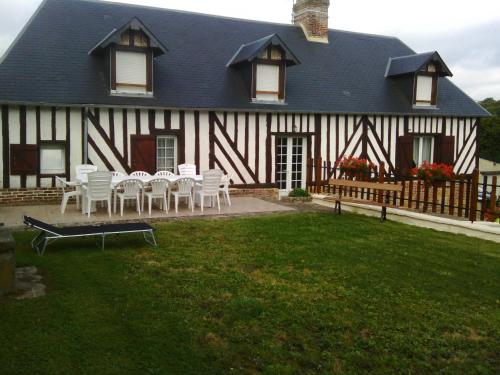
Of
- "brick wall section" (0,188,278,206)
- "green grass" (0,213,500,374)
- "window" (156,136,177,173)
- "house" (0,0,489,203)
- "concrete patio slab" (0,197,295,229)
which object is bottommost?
"green grass" (0,213,500,374)

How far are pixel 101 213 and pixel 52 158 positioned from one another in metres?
2.28

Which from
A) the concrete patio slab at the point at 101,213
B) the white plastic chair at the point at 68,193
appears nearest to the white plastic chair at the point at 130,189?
the concrete patio slab at the point at 101,213

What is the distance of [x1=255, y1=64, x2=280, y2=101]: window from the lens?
39.4 ft

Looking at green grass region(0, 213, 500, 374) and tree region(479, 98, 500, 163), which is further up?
tree region(479, 98, 500, 163)

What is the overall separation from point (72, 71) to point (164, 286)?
7.41 metres

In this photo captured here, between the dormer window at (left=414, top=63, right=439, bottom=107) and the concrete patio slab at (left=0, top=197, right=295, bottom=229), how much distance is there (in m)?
6.52

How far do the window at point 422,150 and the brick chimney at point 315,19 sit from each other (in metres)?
4.04

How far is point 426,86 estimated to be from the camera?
46.3 feet

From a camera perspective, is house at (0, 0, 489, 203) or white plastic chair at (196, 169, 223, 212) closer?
white plastic chair at (196, 169, 223, 212)

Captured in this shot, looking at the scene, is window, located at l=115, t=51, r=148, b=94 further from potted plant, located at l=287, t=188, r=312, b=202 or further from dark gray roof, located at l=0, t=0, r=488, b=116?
potted plant, located at l=287, t=188, r=312, b=202

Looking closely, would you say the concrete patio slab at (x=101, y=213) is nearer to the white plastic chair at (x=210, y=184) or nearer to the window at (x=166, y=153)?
the white plastic chair at (x=210, y=184)

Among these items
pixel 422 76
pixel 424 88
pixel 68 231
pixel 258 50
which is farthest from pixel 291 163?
pixel 68 231

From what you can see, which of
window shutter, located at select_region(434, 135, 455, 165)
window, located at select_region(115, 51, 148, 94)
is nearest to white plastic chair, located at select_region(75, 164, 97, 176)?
window, located at select_region(115, 51, 148, 94)

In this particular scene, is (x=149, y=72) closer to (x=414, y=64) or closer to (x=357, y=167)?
(x=357, y=167)
